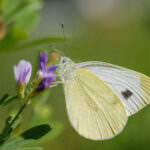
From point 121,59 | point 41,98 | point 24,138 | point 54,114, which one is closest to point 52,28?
point 121,59

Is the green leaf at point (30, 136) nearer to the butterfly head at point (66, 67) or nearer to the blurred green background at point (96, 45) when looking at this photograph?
the blurred green background at point (96, 45)

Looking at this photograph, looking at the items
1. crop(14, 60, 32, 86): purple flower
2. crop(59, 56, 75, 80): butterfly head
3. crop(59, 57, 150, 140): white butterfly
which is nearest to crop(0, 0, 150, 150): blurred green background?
crop(59, 56, 75, 80): butterfly head

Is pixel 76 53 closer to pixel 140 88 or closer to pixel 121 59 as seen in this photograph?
pixel 121 59

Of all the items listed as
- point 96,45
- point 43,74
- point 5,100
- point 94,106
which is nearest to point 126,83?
point 94,106

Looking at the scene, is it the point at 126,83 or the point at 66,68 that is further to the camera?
the point at 126,83

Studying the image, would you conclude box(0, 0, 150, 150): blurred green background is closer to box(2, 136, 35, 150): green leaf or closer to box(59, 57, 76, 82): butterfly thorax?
box(59, 57, 76, 82): butterfly thorax

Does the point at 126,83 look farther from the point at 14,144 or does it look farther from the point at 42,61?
the point at 14,144
